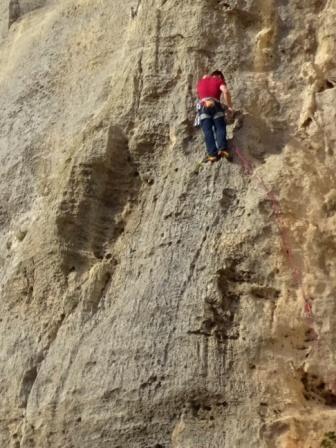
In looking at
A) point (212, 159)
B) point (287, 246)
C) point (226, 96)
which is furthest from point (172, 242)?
point (226, 96)

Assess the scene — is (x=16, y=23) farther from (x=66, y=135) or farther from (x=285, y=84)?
(x=285, y=84)

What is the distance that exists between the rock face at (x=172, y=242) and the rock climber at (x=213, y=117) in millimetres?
181

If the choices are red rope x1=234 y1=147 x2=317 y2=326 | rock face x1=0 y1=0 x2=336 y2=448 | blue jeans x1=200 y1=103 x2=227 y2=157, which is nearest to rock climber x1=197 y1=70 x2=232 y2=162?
blue jeans x1=200 y1=103 x2=227 y2=157

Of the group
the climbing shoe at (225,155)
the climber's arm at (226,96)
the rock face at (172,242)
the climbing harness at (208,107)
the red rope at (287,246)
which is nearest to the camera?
the rock face at (172,242)

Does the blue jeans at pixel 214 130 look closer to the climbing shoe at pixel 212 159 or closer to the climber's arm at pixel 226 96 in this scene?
the climbing shoe at pixel 212 159

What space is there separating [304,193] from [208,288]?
1394 mm

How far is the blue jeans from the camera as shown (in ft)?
31.4

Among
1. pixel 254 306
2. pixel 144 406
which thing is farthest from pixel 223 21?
pixel 144 406

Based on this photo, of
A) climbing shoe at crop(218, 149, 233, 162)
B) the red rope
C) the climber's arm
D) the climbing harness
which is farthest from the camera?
the climber's arm

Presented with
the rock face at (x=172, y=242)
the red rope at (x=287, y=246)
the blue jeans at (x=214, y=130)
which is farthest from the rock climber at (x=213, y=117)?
the red rope at (x=287, y=246)

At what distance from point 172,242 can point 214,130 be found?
1315mm

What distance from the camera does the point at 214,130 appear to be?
31.7 ft

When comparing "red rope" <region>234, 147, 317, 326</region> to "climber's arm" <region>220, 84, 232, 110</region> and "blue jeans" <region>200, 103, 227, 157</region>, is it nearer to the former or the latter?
"blue jeans" <region>200, 103, 227, 157</region>

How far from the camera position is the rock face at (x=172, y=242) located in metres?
8.30
